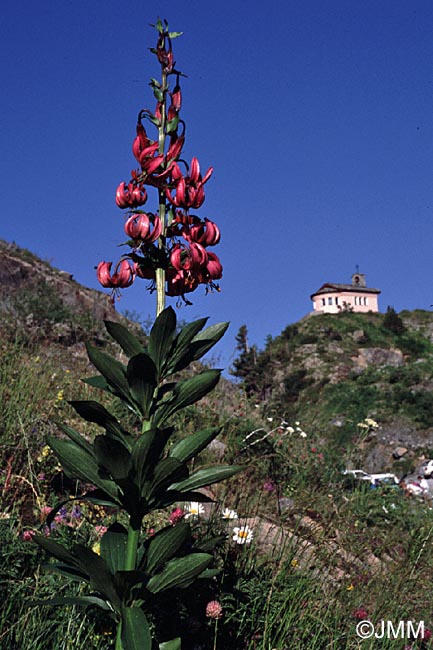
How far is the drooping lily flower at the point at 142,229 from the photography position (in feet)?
6.52

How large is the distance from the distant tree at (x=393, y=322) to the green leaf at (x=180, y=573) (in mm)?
43995

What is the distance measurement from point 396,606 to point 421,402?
27.2 metres

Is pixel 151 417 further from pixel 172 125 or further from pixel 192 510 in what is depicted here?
pixel 192 510

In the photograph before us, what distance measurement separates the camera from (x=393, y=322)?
44750 mm

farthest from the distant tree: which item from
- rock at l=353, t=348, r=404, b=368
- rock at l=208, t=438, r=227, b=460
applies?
rock at l=208, t=438, r=227, b=460

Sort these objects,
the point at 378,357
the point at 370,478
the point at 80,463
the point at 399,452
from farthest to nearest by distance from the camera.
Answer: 1. the point at 378,357
2. the point at 399,452
3. the point at 370,478
4. the point at 80,463

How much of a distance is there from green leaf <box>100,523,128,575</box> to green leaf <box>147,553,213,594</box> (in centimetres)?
12

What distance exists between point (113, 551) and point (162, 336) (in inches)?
27.6

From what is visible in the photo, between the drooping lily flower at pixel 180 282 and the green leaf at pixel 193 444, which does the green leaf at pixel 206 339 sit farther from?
the green leaf at pixel 193 444

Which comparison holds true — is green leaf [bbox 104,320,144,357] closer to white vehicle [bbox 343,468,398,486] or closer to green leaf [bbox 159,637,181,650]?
green leaf [bbox 159,637,181,650]

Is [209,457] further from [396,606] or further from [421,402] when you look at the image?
[421,402]

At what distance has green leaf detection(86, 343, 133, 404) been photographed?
1.88m

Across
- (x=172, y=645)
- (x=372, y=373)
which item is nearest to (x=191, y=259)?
(x=172, y=645)

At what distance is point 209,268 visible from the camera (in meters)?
2.05
